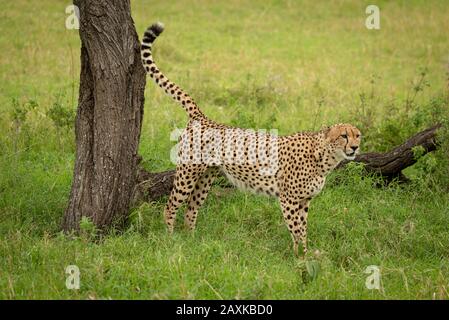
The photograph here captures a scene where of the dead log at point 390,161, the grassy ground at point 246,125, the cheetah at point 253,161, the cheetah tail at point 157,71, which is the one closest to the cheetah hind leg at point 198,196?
the cheetah at point 253,161

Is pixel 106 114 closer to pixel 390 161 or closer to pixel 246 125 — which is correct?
pixel 246 125

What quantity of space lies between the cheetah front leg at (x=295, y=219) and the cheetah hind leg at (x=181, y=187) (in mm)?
704

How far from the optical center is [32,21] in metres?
12.6

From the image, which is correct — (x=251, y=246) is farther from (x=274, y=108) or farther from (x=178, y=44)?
(x=178, y=44)

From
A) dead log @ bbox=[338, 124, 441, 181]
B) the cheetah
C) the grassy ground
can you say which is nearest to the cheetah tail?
the cheetah

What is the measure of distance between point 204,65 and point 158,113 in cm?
234

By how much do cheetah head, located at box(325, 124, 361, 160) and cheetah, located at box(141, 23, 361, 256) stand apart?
0.03 metres

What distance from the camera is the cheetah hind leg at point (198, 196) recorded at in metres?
6.54

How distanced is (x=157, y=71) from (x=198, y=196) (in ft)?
3.52

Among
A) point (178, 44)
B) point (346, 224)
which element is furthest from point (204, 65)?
point (346, 224)

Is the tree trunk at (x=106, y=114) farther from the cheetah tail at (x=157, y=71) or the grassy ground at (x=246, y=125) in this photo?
the grassy ground at (x=246, y=125)

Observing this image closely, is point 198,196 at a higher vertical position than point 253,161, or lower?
lower

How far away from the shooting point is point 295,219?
6.18 meters

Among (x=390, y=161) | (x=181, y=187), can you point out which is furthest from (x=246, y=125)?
(x=181, y=187)
